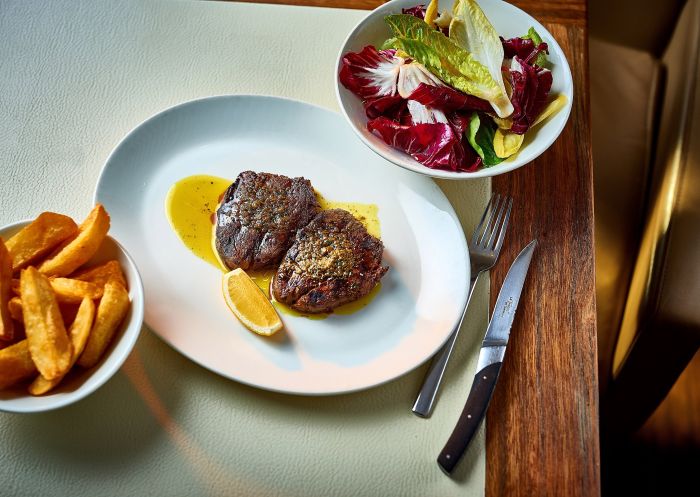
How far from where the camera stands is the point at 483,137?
2.35 metres

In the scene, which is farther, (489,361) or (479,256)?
(479,256)

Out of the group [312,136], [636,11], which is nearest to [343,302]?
[312,136]

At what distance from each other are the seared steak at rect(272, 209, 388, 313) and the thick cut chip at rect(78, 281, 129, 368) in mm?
560

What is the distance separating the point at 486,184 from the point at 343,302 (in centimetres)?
75

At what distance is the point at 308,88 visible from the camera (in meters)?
2.61

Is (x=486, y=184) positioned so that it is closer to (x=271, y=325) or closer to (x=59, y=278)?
(x=271, y=325)

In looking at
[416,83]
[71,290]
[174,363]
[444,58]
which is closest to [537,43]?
[444,58]

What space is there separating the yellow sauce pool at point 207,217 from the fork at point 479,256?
0.30 metres

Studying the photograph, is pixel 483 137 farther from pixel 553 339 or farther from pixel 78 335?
pixel 78 335

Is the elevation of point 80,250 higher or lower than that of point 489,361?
higher

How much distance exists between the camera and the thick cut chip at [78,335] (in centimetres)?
164

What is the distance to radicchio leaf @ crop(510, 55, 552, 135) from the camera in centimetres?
231

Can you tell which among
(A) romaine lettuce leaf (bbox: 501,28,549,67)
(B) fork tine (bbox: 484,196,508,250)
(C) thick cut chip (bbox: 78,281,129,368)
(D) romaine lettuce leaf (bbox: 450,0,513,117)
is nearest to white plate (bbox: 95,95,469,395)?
(B) fork tine (bbox: 484,196,508,250)

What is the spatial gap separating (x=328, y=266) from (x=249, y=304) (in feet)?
0.93
